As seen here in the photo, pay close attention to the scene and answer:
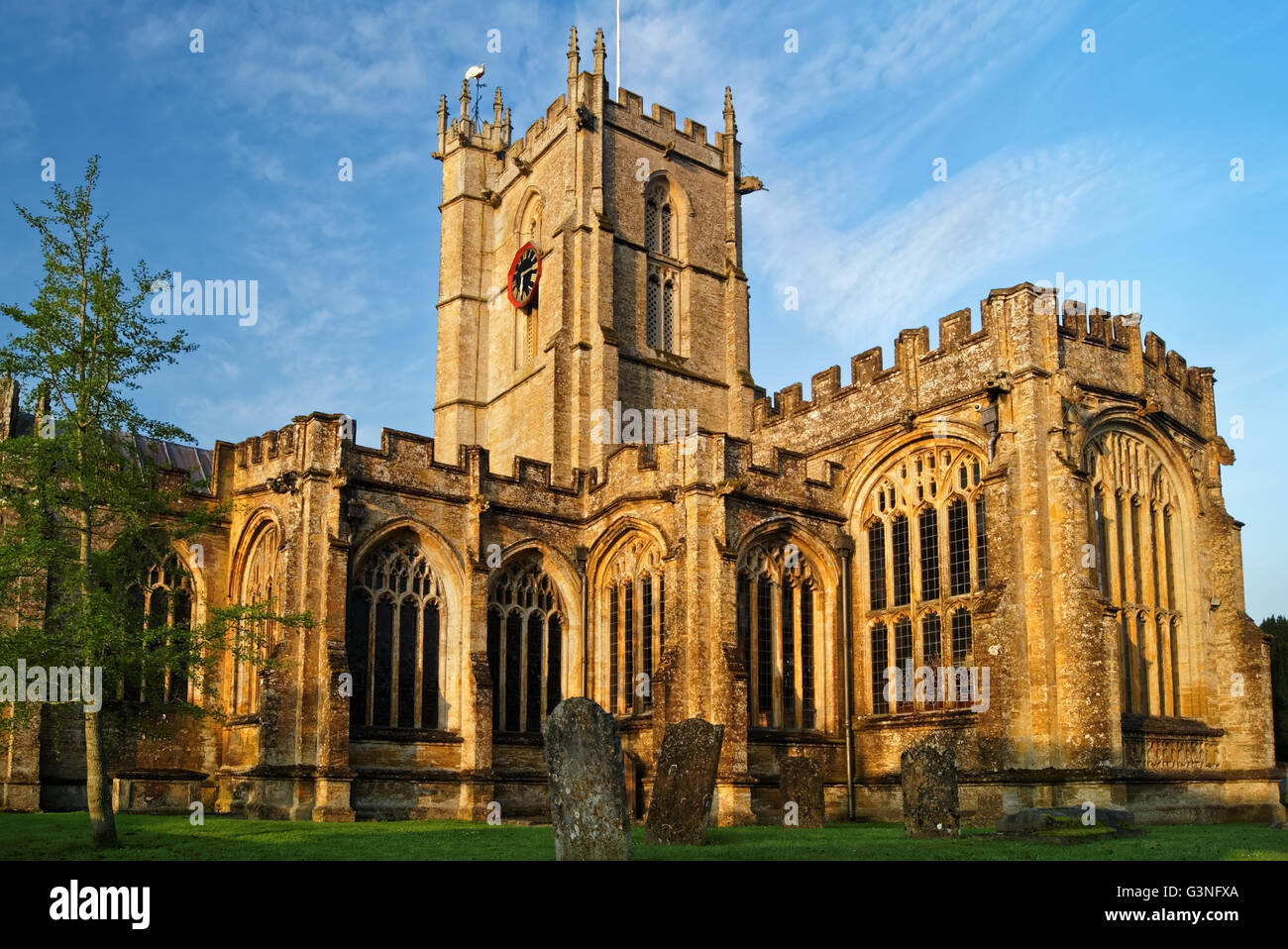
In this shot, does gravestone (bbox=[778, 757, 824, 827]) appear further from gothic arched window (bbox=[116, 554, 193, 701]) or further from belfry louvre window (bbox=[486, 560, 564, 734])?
gothic arched window (bbox=[116, 554, 193, 701])

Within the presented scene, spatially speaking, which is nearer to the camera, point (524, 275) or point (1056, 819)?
point (1056, 819)

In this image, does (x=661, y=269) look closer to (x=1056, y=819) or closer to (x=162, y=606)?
(x=162, y=606)

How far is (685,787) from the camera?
1734 centimetres

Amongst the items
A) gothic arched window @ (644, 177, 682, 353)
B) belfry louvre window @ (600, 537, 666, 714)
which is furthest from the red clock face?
belfry louvre window @ (600, 537, 666, 714)

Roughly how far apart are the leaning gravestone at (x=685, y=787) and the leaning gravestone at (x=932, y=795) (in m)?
3.27

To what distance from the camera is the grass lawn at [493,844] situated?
14445 mm

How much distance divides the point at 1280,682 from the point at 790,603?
2366cm

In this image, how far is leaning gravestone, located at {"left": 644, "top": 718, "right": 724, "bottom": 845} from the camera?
56.4 feet

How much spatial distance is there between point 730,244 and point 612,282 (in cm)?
544

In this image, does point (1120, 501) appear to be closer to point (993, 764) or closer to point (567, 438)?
point (993, 764)

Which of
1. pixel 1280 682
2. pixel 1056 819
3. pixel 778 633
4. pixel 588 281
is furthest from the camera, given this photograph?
pixel 1280 682

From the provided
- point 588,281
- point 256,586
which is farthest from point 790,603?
point 588,281

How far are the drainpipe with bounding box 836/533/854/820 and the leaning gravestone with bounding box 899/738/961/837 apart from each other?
27.1 ft
